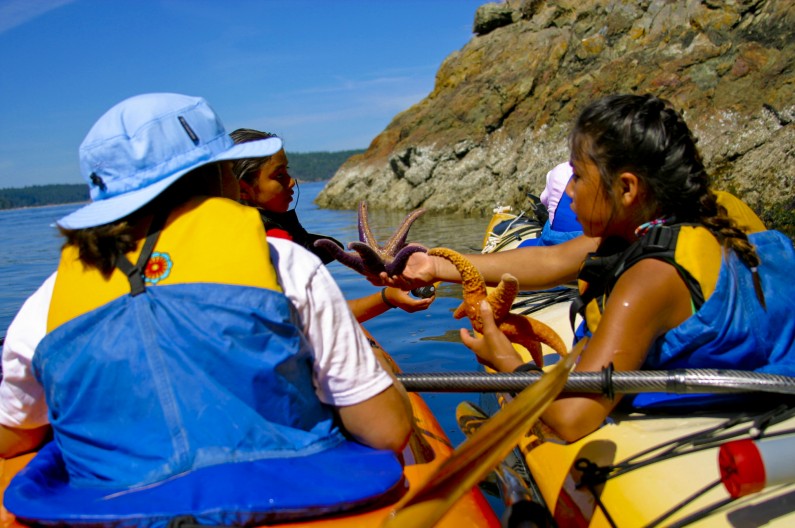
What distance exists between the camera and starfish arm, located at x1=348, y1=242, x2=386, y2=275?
3.24 metres

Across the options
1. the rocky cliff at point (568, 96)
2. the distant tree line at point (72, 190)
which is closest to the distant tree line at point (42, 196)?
the distant tree line at point (72, 190)

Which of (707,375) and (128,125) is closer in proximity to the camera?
(128,125)

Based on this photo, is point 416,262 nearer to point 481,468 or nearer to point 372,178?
point 481,468

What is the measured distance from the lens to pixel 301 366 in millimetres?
1717

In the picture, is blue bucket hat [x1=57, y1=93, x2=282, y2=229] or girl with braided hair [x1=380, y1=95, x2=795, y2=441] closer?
blue bucket hat [x1=57, y1=93, x2=282, y2=229]

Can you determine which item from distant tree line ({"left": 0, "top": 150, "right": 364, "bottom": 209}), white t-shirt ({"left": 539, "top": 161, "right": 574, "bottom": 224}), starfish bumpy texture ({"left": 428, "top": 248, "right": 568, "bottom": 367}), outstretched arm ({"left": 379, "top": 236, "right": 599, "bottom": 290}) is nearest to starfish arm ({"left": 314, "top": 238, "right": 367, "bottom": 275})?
outstretched arm ({"left": 379, "top": 236, "right": 599, "bottom": 290})

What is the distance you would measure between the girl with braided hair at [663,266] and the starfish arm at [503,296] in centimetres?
4

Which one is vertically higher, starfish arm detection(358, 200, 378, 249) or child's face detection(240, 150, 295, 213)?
child's face detection(240, 150, 295, 213)

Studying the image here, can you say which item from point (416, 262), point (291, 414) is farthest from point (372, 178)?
point (291, 414)

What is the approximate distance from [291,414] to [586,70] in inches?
806

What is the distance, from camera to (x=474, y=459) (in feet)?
4.87

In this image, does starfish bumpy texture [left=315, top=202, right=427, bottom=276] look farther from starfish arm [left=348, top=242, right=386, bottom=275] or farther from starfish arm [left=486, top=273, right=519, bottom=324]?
starfish arm [left=486, top=273, right=519, bottom=324]

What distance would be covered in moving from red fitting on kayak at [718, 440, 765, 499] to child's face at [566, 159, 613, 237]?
0.89 m

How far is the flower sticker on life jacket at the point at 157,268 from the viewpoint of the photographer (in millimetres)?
1618
